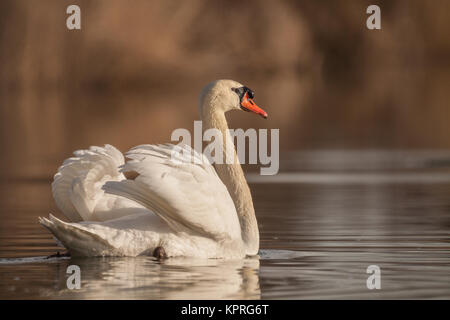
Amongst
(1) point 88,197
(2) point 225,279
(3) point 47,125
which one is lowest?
(2) point 225,279

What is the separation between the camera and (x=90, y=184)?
11508 millimetres

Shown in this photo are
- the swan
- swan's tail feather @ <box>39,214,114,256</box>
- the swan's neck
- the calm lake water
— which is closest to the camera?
the calm lake water

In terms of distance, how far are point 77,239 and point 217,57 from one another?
8585 cm

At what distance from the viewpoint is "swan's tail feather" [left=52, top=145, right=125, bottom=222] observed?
37.6ft

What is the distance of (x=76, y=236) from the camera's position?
10.8 metres

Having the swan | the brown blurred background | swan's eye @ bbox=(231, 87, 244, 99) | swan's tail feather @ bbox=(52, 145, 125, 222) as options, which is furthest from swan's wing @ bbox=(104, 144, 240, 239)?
the brown blurred background

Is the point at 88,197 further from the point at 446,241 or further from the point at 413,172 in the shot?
the point at 413,172

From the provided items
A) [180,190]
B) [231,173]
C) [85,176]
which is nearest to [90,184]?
[85,176]

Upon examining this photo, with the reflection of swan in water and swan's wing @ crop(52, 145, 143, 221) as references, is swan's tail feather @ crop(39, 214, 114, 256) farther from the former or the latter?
swan's wing @ crop(52, 145, 143, 221)

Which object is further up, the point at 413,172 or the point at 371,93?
the point at 371,93

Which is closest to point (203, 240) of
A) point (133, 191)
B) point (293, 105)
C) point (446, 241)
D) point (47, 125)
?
point (133, 191)

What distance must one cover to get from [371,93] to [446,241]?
4341 cm

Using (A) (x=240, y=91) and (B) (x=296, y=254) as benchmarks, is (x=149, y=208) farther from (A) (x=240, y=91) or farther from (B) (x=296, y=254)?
(A) (x=240, y=91)

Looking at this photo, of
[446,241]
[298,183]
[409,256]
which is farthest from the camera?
[298,183]
